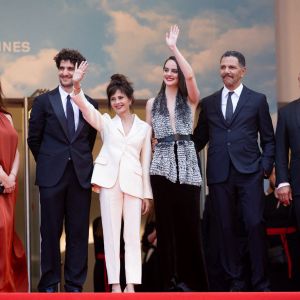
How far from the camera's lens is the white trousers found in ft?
23.9

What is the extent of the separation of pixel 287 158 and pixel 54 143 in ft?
5.25

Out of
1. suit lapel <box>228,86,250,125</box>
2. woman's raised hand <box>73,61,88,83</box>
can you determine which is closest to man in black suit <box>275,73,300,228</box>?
suit lapel <box>228,86,250,125</box>

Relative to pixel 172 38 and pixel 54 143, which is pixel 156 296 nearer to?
pixel 54 143

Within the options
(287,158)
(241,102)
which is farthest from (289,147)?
(241,102)

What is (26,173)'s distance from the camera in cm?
989

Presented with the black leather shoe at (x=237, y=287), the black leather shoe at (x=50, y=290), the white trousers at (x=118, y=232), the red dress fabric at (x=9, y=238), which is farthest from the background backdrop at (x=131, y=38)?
the black leather shoe at (x=237, y=287)

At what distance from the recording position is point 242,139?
7.41m

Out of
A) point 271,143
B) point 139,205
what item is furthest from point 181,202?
point 271,143

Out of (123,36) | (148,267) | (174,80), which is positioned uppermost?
(123,36)

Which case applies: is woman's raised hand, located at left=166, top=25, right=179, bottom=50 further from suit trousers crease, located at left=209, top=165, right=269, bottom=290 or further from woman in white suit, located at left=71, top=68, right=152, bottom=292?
suit trousers crease, located at left=209, top=165, right=269, bottom=290

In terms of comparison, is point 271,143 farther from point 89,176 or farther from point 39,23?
point 39,23

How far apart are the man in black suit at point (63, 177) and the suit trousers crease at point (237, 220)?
92cm

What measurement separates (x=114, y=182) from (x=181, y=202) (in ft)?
1.55

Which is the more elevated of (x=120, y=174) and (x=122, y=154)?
(x=122, y=154)
